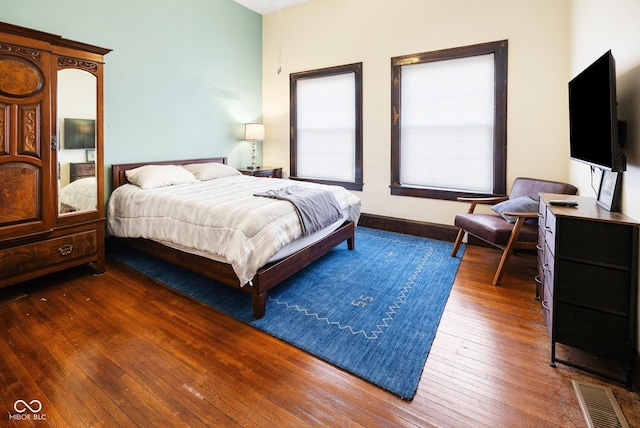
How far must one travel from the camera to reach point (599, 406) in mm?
1552

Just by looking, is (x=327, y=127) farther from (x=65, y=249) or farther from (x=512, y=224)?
(x=65, y=249)

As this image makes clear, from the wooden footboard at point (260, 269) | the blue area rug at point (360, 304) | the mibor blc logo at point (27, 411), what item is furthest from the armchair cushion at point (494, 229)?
the mibor blc logo at point (27, 411)

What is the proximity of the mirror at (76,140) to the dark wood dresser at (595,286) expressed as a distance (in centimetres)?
360

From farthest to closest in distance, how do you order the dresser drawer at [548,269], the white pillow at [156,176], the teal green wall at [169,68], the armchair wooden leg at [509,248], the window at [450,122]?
the window at [450,122] → the white pillow at [156,176] → the teal green wall at [169,68] → the armchair wooden leg at [509,248] → the dresser drawer at [548,269]

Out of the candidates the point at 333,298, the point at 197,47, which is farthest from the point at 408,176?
the point at 197,47

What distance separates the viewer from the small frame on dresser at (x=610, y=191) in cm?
191

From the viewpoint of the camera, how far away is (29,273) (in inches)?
105

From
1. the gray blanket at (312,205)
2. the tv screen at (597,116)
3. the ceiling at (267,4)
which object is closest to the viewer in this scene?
the tv screen at (597,116)

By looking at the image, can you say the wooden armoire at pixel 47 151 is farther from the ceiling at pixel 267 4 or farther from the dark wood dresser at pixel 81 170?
the ceiling at pixel 267 4

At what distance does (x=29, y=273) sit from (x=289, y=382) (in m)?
2.39

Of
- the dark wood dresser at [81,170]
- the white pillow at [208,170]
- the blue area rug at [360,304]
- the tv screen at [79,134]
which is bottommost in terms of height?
the blue area rug at [360,304]

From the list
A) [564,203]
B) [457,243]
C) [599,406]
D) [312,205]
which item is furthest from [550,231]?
[312,205]

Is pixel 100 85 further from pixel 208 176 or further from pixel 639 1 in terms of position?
pixel 639 1

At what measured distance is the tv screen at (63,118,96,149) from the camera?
2.84 m
